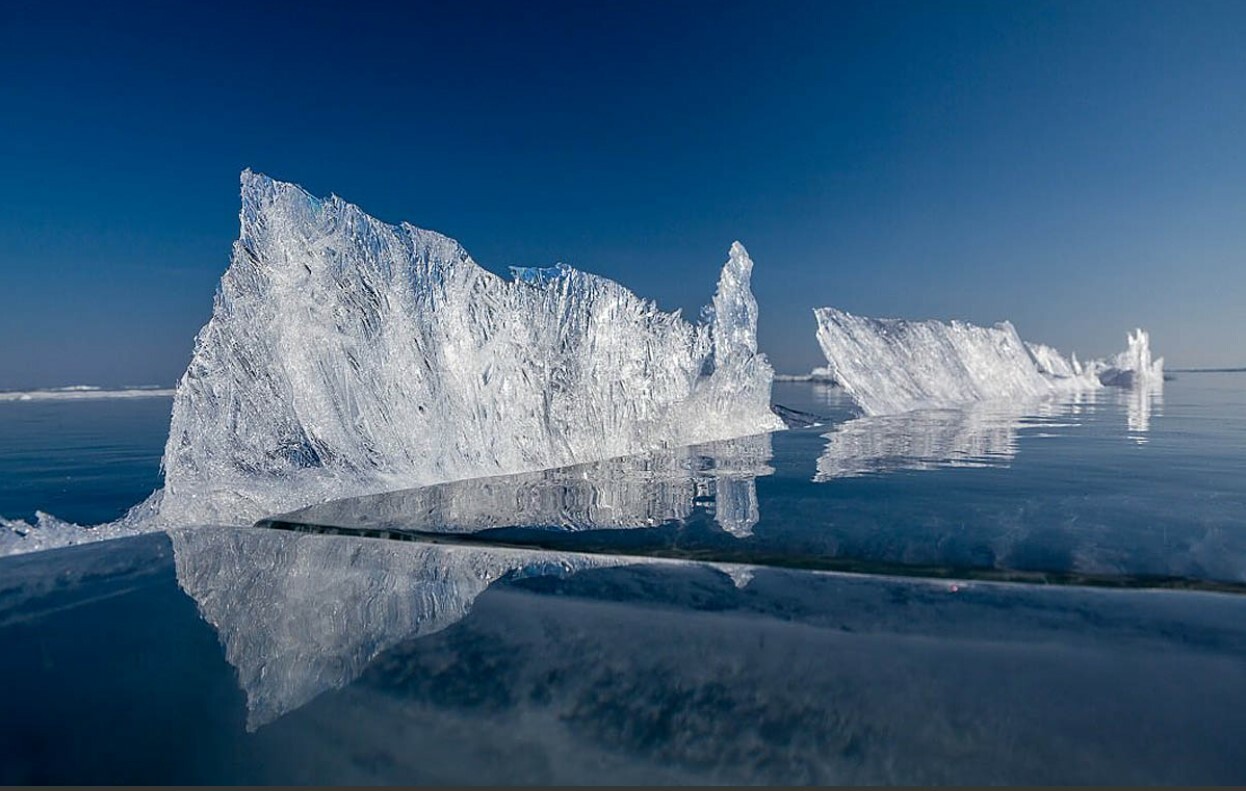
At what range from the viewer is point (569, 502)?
5398 mm

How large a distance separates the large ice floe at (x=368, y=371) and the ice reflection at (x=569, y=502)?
1.34 feet

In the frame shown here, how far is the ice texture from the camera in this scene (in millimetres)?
5387

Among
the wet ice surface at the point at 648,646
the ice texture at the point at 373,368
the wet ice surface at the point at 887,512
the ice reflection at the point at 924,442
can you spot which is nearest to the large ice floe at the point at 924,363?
the ice reflection at the point at 924,442

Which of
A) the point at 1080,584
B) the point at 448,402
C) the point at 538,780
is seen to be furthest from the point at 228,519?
the point at 1080,584

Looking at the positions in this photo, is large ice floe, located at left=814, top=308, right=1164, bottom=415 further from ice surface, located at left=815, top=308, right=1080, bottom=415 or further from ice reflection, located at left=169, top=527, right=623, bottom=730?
ice reflection, located at left=169, top=527, right=623, bottom=730

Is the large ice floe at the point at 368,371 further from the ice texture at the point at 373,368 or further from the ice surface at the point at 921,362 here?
the ice surface at the point at 921,362

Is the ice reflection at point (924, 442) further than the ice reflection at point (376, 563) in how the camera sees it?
Yes

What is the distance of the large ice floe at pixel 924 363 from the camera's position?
16422 mm

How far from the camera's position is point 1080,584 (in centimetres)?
329

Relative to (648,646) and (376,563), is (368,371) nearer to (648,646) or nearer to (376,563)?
(376,563)

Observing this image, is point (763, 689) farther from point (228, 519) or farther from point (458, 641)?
point (228, 519)

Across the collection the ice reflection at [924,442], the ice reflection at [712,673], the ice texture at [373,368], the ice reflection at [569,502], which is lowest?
the ice reflection at [712,673]

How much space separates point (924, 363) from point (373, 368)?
16268 mm

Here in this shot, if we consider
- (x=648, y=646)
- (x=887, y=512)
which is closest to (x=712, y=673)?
(x=648, y=646)
